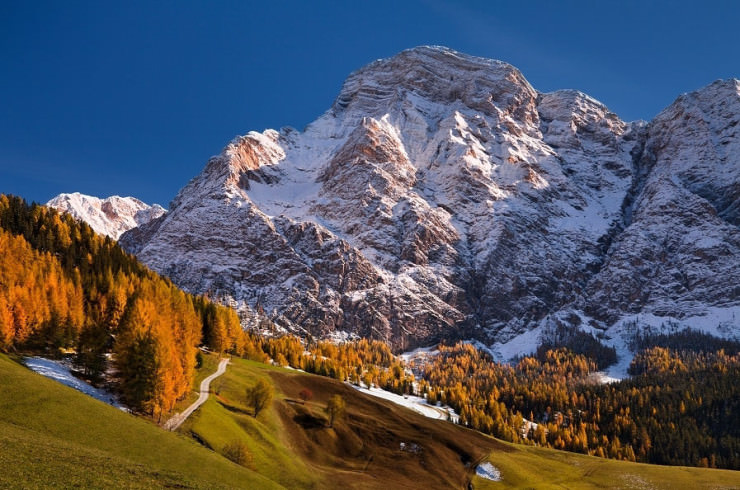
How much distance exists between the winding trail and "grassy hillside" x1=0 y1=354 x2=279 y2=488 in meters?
6.99

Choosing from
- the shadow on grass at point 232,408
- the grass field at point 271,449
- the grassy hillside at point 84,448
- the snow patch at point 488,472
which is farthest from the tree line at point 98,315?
the snow patch at point 488,472

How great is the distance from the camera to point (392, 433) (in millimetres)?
98625

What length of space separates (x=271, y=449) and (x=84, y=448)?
3209 centimetres

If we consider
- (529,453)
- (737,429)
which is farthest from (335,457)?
(737,429)

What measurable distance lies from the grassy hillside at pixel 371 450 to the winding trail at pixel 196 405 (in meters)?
1.09

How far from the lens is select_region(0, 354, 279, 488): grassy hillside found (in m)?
38.6

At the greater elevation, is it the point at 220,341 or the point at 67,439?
the point at 220,341

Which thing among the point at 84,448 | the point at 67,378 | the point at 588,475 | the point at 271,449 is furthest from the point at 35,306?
the point at 588,475

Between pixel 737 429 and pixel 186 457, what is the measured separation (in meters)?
177

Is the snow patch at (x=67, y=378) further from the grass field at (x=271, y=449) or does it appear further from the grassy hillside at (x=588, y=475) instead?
the grassy hillside at (x=588, y=475)

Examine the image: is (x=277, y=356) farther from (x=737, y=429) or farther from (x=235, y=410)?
(x=737, y=429)

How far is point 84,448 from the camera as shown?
47.5 m

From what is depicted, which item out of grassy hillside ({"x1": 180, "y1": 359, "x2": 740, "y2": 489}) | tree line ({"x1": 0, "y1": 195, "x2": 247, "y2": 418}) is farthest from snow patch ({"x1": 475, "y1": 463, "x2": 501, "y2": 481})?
tree line ({"x1": 0, "y1": 195, "x2": 247, "y2": 418})

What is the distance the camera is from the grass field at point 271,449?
43812 mm
